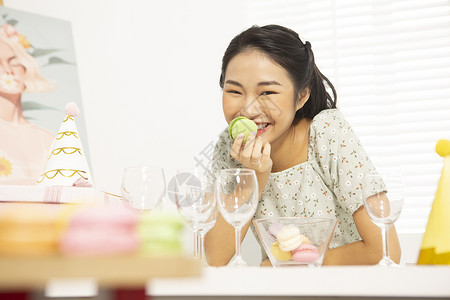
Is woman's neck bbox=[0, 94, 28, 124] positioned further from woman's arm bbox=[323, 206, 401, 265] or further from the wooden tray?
the wooden tray

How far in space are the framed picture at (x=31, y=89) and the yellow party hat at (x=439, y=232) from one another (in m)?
1.54

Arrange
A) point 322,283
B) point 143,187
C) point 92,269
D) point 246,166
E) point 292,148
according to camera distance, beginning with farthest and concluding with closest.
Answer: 1. point 292,148
2. point 246,166
3. point 143,187
4. point 322,283
5. point 92,269

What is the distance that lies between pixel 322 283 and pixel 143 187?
1.26 feet

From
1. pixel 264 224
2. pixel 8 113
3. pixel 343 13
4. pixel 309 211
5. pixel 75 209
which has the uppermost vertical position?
pixel 343 13

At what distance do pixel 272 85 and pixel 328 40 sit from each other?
2.44ft

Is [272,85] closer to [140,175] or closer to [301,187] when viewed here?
[301,187]

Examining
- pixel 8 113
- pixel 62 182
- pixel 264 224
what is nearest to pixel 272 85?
pixel 264 224

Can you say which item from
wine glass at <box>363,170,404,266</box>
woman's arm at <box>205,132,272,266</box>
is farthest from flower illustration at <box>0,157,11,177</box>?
wine glass at <box>363,170,404,266</box>

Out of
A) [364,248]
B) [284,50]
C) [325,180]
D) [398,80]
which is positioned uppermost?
[284,50]

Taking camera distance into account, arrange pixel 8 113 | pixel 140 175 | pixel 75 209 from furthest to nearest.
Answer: pixel 8 113
pixel 140 175
pixel 75 209

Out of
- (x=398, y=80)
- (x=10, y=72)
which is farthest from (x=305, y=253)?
(x=10, y=72)

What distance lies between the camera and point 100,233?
1.21ft

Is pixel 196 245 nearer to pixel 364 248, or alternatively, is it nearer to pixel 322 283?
pixel 322 283

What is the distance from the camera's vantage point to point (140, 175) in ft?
2.88
